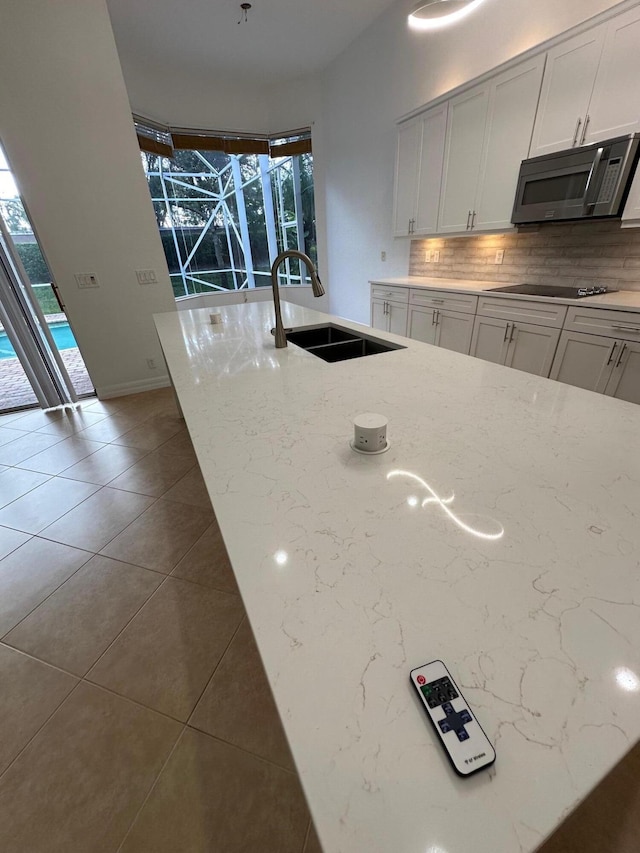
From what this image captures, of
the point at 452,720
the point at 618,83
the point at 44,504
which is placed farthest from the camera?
the point at 44,504

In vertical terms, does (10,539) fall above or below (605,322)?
below

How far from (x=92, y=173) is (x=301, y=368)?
2992mm

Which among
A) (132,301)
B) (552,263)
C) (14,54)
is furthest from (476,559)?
(14,54)

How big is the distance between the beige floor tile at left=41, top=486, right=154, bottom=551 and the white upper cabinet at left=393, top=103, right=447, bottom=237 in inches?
132

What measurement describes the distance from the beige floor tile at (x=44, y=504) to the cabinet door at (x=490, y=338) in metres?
2.98

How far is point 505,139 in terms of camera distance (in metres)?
2.58

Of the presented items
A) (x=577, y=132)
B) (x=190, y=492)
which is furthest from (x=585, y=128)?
(x=190, y=492)

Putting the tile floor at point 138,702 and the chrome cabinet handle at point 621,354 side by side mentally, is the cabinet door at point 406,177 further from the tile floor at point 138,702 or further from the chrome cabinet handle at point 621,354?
the tile floor at point 138,702

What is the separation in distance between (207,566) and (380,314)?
10.6 feet

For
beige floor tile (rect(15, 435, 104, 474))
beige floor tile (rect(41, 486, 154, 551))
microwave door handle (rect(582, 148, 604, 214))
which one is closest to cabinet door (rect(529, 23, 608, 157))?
microwave door handle (rect(582, 148, 604, 214))

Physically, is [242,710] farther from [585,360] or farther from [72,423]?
[72,423]

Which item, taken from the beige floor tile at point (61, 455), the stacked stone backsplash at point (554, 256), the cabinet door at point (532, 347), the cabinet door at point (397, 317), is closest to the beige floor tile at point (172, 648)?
the beige floor tile at point (61, 455)

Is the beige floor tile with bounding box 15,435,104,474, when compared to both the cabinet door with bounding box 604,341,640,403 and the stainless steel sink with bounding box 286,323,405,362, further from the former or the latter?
the cabinet door with bounding box 604,341,640,403

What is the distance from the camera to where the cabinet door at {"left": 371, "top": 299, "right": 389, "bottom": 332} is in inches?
153
